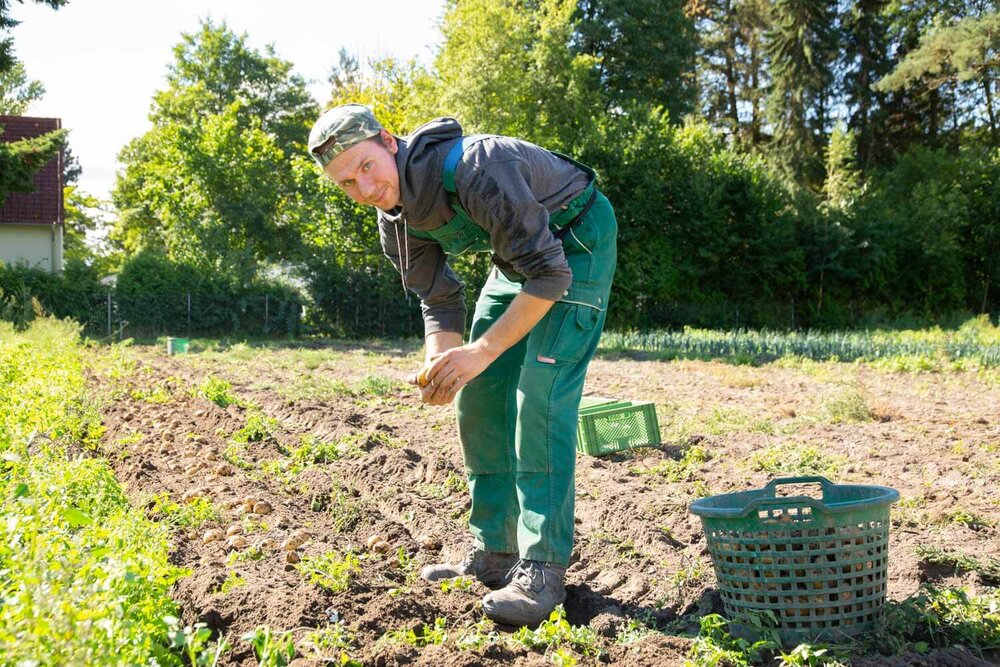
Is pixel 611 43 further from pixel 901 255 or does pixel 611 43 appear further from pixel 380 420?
pixel 380 420

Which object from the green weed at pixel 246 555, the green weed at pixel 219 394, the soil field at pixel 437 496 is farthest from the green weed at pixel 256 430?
the green weed at pixel 246 555

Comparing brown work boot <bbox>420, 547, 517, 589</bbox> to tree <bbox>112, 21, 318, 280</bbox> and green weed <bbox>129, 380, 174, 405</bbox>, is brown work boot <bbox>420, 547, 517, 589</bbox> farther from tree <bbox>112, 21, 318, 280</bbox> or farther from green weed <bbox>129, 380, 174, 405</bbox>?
tree <bbox>112, 21, 318, 280</bbox>

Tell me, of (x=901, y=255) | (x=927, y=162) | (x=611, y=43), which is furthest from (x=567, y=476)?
(x=927, y=162)

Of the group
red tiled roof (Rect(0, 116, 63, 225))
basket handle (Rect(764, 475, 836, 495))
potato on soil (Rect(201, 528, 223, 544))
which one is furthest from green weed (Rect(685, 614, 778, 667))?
red tiled roof (Rect(0, 116, 63, 225))

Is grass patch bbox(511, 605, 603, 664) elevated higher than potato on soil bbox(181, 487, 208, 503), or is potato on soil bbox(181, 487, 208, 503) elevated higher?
potato on soil bbox(181, 487, 208, 503)

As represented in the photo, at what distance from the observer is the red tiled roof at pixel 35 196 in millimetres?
26578

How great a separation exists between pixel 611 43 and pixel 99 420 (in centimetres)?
2534

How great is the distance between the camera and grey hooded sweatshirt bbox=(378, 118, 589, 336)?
2807 mm

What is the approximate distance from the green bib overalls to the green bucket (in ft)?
1.68

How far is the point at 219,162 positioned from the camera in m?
28.1

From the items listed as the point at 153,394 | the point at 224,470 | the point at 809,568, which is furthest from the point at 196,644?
the point at 153,394

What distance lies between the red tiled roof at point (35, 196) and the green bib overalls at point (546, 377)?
Answer: 2707cm

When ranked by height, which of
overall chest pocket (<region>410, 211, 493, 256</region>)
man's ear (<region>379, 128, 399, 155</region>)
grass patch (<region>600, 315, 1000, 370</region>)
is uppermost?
man's ear (<region>379, 128, 399, 155</region>)

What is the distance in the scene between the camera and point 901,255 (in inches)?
997
